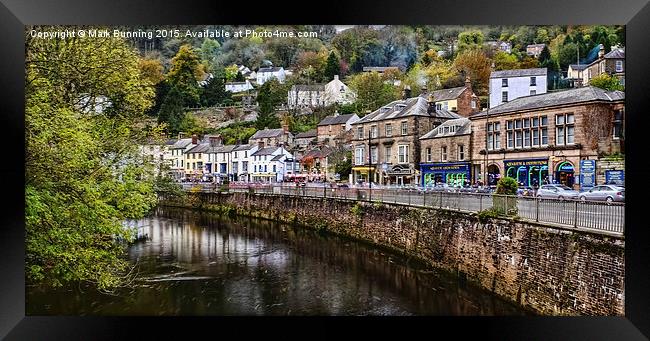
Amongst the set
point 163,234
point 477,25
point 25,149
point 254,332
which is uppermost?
point 477,25

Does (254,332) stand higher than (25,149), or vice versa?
(25,149)

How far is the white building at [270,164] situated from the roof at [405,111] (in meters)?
1.27

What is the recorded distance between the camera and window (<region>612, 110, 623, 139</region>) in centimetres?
670

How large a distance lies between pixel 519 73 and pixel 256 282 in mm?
4793

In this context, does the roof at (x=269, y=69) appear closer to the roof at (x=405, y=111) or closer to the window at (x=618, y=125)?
the roof at (x=405, y=111)

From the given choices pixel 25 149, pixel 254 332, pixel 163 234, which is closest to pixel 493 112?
pixel 254 332

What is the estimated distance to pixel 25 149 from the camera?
21.7 feet

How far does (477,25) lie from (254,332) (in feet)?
16.3

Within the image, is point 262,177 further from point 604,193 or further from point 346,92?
point 604,193

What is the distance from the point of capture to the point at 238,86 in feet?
25.0

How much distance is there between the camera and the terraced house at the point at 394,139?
24.6 ft

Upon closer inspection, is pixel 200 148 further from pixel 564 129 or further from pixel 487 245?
pixel 564 129
